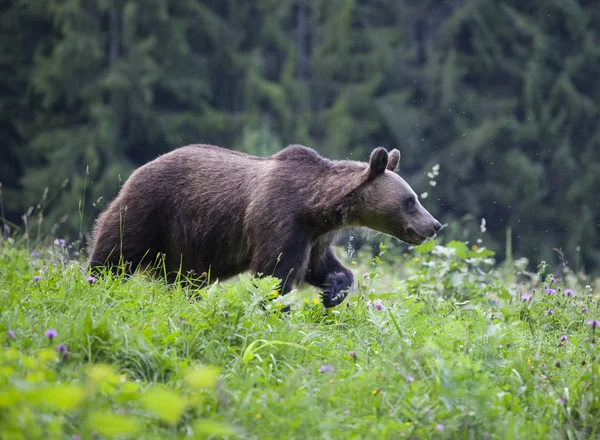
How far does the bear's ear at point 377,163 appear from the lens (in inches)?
250

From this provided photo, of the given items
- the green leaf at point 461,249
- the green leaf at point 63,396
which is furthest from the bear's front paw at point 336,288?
the green leaf at point 63,396

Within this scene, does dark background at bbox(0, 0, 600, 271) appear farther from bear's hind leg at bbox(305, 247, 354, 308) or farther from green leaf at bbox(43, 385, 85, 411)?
green leaf at bbox(43, 385, 85, 411)

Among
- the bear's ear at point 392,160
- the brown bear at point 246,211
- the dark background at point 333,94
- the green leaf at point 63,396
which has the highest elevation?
the green leaf at point 63,396

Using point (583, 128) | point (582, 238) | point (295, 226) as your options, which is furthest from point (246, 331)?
point (583, 128)

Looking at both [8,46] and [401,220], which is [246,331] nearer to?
[401,220]

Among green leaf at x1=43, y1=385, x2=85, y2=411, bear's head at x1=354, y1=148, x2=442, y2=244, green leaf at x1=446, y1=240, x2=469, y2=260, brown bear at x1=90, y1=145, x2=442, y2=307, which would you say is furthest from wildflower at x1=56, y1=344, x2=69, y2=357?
green leaf at x1=446, y1=240, x2=469, y2=260

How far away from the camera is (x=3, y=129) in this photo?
26953 mm

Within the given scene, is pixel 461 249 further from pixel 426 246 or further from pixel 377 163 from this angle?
pixel 377 163

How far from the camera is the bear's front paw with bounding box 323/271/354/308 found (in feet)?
20.1

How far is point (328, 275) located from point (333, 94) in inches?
959

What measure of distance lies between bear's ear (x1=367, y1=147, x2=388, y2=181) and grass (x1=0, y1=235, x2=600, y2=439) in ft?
3.77

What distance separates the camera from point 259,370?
4328mm

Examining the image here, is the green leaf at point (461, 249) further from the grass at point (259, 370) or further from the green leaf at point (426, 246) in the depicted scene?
the grass at point (259, 370)

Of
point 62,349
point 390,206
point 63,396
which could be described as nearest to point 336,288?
point 390,206
